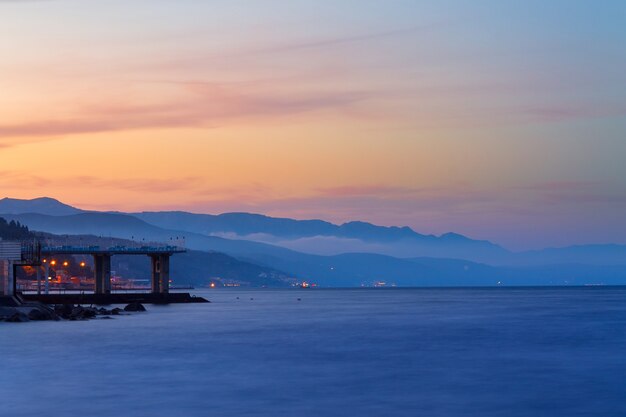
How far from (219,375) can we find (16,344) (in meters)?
21.8

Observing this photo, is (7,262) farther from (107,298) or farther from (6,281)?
(107,298)

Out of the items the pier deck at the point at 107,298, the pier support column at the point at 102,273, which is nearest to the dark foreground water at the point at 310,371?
the pier deck at the point at 107,298

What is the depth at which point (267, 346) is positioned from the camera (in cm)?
6988

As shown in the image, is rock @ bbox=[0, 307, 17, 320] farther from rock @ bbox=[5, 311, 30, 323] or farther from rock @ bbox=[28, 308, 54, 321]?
rock @ bbox=[28, 308, 54, 321]

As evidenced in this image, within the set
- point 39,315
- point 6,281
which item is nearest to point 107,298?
point 6,281

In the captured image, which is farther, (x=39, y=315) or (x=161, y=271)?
(x=161, y=271)

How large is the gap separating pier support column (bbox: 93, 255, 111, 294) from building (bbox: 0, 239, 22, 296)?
4968 centimetres

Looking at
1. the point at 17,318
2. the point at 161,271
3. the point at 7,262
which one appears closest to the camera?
the point at 17,318

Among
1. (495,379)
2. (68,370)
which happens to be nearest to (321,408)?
(495,379)

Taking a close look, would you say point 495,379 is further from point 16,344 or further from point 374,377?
point 16,344

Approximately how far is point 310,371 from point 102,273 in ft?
359

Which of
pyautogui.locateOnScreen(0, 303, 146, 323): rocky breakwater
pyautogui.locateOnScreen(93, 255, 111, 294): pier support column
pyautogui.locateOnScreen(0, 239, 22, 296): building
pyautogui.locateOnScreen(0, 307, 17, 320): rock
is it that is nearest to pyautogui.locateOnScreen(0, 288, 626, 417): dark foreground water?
pyautogui.locateOnScreen(0, 303, 146, 323): rocky breakwater

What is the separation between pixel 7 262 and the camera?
102 metres

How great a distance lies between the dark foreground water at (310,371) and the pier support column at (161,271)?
7228 centimetres
